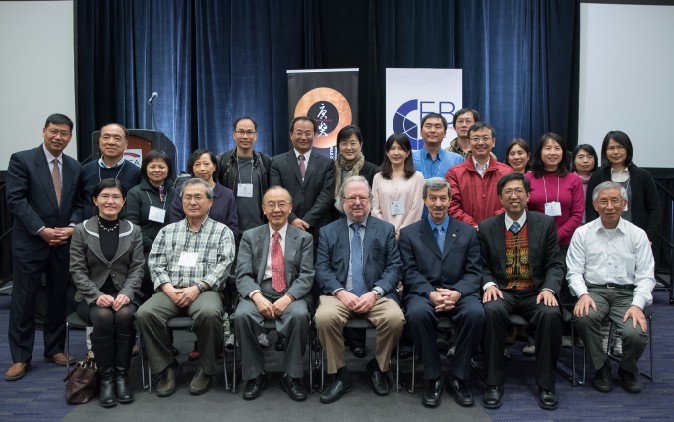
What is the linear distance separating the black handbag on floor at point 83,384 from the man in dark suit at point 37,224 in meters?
0.65

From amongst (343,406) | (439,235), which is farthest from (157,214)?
(439,235)

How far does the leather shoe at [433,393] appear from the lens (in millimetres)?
2949

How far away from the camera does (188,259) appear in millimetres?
3312

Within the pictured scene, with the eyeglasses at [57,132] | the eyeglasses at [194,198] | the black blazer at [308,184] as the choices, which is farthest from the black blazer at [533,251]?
the eyeglasses at [57,132]

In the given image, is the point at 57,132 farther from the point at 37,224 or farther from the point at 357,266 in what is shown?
the point at 357,266

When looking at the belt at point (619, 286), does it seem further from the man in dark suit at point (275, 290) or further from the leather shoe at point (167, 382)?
the leather shoe at point (167, 382)

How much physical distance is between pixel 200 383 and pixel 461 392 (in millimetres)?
1513

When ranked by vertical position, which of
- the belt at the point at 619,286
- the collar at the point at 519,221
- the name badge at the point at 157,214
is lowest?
the belt at the point at 619,286

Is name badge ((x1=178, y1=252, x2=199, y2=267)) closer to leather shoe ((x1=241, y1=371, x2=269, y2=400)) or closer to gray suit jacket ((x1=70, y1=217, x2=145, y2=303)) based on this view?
gray suit jacket ((x1=70, y1=217, x2=145, y2=303))

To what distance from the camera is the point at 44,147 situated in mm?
3541

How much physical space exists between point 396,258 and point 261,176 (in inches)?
51.6

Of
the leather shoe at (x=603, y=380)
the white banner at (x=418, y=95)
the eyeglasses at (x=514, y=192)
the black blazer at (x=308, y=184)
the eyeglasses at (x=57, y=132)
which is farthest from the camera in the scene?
the white banner at (x=418, y=95)

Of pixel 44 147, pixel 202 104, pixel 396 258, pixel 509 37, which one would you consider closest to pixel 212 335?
pixel 396 258

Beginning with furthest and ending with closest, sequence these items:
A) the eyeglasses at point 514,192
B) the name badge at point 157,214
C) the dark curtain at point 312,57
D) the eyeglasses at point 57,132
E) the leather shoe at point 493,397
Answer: the dark curtain at point 312,57 < the name badge at point 157,214 < the eyeglasses at point 57,132 < the eyeglasses at point 514,192 < the leather shoe at point 493,397
